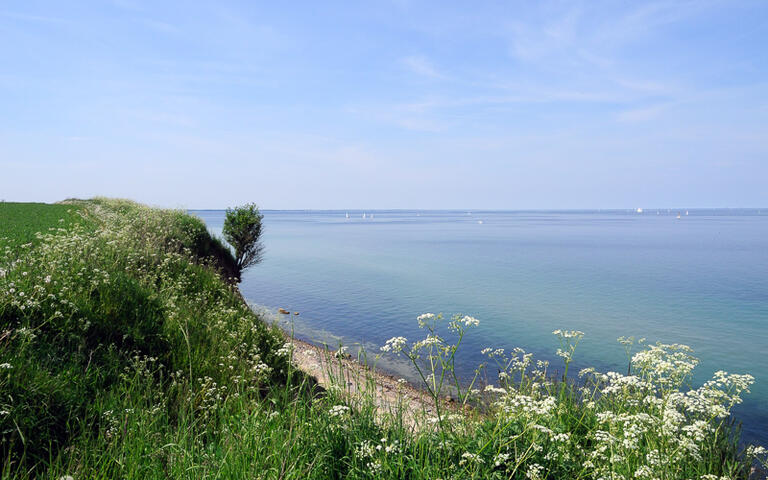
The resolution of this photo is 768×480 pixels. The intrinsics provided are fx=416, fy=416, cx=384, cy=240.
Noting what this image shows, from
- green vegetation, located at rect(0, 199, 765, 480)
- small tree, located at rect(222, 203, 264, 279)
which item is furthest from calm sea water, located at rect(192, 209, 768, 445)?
green vegetation, located at rect(0, 199, 765, 480)

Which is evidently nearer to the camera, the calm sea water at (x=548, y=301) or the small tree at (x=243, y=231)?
the calm sea water at (x=548, y=301)

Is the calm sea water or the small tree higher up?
the small tree

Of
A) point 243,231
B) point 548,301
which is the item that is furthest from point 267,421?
point 548,301

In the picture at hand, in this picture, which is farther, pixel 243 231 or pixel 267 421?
pixel 243 231

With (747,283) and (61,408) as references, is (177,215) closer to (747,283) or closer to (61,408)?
(61,408)

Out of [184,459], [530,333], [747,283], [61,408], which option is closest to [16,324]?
[61,408]

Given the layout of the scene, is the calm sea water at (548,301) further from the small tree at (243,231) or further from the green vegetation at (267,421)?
the green vegetation at (267,421)

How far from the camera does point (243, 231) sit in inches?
1096

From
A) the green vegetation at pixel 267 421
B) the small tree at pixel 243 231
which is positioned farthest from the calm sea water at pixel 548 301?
the green vegetation at pixel 267 421

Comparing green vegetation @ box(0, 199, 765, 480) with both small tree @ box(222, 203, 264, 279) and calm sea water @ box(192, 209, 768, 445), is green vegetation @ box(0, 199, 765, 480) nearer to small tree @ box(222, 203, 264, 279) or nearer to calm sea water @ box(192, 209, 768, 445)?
calm sea water @ box(192, 209, 768, 445)

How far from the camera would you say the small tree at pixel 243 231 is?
91.0 feet

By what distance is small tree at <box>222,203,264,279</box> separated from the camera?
27734 millimetres

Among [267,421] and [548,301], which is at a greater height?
[267,421]

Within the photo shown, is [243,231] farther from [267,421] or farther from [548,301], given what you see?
[267,421]
